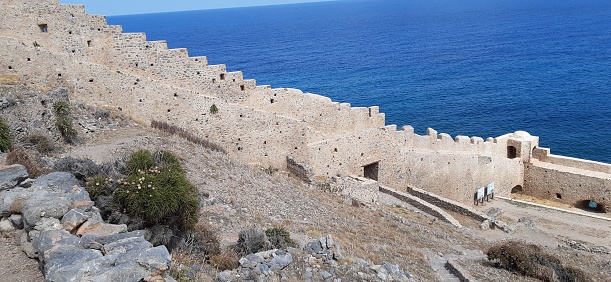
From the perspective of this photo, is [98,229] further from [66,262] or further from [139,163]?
[139,163]

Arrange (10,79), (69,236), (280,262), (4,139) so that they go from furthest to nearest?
(10,79) → (4,139) → (280,262) → (69,236)

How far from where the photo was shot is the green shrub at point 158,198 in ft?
30.4

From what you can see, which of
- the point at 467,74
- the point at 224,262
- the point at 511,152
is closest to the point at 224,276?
the point at 224,262

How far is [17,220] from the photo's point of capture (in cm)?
780

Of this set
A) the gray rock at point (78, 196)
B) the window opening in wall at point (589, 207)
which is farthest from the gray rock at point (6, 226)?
the window opening in wall at point (589, 207)

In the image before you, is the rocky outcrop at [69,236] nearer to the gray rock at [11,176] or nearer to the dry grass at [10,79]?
the gray rock at [11,176]

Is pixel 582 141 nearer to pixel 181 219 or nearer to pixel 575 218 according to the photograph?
pixel 575 218

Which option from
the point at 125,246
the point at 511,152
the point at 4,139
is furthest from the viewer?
the point at 511,152

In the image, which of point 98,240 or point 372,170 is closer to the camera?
point 98,240

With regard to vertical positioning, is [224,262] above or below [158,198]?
below

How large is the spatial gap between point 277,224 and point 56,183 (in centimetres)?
530

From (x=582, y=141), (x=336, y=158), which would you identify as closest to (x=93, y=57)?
(x=336, y=158)

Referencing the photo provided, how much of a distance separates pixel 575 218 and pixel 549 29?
88.9m

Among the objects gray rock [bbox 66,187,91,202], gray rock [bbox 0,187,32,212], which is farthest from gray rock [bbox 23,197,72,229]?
gray rock [bbox 66,187,91,202]
